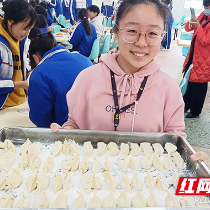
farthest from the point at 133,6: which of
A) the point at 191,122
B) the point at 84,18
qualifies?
the point at 84,18

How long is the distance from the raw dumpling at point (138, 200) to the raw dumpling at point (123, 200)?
0.02 m

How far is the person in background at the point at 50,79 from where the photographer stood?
1.50 metres

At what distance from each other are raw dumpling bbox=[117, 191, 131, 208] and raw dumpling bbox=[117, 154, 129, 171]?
163 millimetres

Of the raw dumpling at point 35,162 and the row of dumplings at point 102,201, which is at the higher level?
the raw dumpling at point 35,162

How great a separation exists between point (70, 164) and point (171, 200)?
0.47 meters

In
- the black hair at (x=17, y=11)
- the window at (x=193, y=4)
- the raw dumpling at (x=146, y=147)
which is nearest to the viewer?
the raw dumpling at (x=146, y=147)

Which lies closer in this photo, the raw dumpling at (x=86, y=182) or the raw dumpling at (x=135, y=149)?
the raw dumpling at (x=86, y=182)

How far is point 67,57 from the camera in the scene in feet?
5.35

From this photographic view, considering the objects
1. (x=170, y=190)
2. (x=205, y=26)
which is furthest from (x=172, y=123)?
(x=205, y=26)

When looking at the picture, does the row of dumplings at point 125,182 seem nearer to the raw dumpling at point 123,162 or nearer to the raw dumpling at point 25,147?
the raw dumpling at point 123,162

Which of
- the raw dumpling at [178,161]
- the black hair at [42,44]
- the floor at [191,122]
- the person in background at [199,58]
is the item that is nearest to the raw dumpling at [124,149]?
the raw dumpling at [178,161]

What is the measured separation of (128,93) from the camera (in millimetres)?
1017

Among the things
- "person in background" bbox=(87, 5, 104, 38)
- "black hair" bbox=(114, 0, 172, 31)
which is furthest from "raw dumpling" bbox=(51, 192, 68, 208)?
"person in background" bbox=(87, 5, 104, 38)

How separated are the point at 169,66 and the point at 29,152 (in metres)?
5.17
